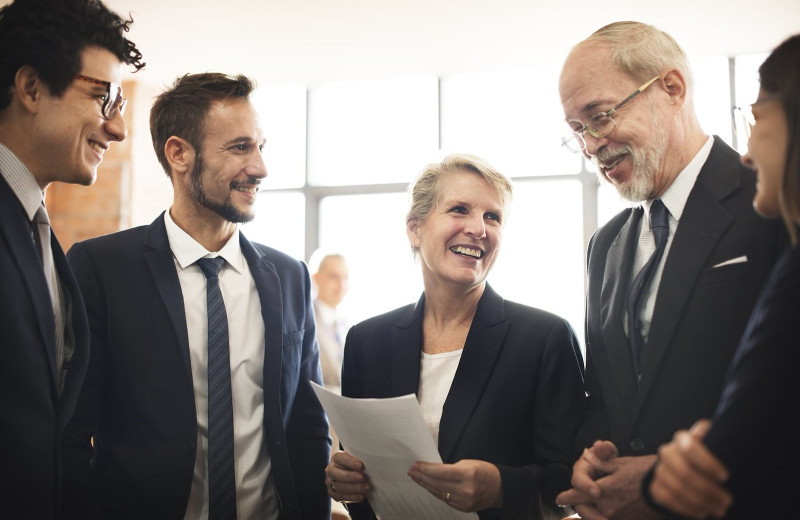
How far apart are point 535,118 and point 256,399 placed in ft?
16.2

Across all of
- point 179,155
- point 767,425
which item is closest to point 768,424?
point 767,425

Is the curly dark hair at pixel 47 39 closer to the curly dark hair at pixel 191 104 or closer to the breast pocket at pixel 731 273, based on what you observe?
the curly dark hair at pixel 191 104

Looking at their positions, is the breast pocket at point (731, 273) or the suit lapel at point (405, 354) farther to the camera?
the suit lapel at point (405, 354)

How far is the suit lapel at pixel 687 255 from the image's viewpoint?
1465 millimetres

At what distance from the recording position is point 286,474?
6.09 ft

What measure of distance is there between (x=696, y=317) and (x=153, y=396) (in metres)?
1.29

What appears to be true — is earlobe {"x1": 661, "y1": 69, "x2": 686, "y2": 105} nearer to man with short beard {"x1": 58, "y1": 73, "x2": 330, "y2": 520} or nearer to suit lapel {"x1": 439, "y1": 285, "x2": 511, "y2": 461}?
suit lapel {"x1": 439, "y1": 285, "x2": 511, "y2": 461}

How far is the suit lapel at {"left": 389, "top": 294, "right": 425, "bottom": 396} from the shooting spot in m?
1.88

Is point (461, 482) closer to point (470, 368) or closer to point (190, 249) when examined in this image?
point (470, 368)

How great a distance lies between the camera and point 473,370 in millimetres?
1807

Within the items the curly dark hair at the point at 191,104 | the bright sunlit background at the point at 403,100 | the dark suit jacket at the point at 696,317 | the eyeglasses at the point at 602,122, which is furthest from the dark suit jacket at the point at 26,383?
the bright sunlit background at the point at 403,100

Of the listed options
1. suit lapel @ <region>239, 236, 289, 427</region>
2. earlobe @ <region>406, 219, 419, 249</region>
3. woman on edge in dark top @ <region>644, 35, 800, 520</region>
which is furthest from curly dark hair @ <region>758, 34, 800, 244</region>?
suit lapel @ <region>239, 236, 289, 427</region>

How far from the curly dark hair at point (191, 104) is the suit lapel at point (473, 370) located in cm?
100

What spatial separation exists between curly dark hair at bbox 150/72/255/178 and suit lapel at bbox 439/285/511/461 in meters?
1.00
